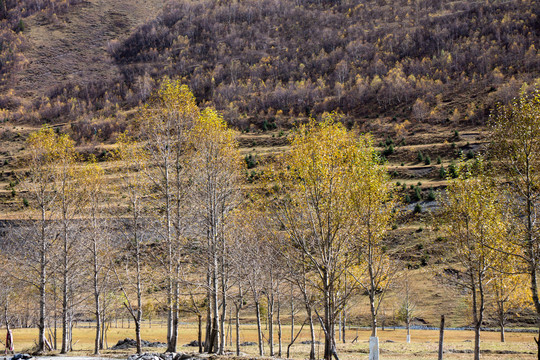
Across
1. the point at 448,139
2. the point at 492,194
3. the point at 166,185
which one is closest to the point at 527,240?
the point at 492,194

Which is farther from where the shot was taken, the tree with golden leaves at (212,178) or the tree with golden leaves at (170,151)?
the tree with golden leaves at (170,151)

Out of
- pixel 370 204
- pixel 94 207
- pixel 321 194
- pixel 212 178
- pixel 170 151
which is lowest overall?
pixel 94 207

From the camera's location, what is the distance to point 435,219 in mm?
27344

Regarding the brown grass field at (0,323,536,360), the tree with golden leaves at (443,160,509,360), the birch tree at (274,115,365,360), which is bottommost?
the brown grass field at (0,323,536,360)

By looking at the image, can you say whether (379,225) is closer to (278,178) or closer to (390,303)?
(278,178)

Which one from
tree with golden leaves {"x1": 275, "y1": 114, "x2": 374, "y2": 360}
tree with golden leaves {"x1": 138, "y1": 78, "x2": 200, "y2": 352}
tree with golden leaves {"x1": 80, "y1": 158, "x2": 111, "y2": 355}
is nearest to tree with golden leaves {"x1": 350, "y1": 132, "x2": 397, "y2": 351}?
tree with golden leaves {"x1": 275, "y1": 114, "x2": 374, "y2": 360}

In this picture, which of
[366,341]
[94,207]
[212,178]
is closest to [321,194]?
[212,178]

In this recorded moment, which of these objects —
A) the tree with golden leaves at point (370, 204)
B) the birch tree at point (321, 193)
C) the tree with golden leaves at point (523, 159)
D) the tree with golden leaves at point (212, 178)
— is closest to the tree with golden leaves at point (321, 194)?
the birch tree at point (321, 193)

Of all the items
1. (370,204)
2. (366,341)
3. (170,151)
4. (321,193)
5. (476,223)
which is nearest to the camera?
(321,193)

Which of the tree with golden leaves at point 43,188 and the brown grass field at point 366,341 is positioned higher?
the tree with golden leaves at point 43,188

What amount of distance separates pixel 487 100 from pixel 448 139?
5513cm

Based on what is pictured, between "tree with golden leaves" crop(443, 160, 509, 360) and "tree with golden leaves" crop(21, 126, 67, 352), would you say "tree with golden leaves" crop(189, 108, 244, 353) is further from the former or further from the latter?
"tree with golden leaves" crop(443, 160, 509, 360)

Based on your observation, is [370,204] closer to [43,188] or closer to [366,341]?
[43,188]

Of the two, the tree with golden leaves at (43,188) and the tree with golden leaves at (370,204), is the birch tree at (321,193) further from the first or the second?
the tree with golden leaves at (43,188)
